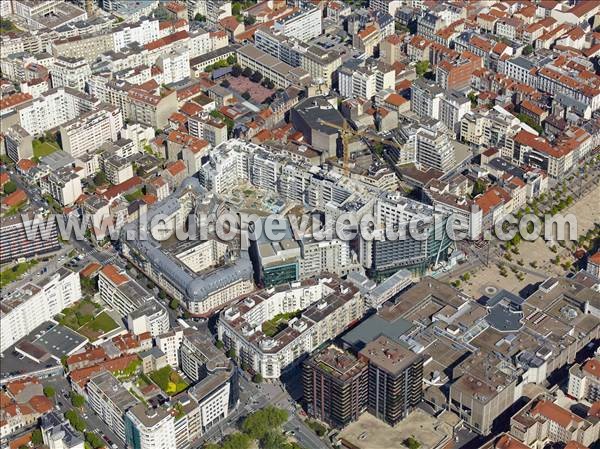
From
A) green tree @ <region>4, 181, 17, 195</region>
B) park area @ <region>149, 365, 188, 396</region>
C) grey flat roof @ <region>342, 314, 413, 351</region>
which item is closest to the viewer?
grey flat roof @ <region>342, 314, 413, 351</region>

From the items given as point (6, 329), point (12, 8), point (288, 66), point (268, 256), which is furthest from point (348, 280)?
point (12, 8)

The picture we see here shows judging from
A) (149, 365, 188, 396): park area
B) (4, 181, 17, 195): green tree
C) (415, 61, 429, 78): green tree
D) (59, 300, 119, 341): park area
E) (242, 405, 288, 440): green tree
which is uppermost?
(415, 61, 429, 78): green tree

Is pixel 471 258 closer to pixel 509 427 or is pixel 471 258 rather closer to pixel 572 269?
pixel 572 269

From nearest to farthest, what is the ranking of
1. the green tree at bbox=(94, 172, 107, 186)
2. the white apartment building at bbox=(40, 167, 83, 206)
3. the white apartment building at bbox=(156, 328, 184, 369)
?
the white apartment building at bbox=(156, 328, 184, 369), the white apartment building at bbox=(40, 167, 83, 206), the green tree at bbox=(94, 172, 107, 186)

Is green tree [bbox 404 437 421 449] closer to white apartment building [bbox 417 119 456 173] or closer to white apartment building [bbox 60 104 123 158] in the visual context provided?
white apartment building [bbox 417 119 456 173]

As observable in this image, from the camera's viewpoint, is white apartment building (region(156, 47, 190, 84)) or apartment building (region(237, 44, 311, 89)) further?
white apartment building (region(156, 47, 190, 84))

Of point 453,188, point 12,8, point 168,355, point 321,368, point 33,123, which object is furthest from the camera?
point 12,8

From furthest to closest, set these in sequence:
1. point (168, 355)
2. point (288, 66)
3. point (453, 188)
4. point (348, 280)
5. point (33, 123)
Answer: point (288, 66)
point (33, 123)
point (453, 188)
point (348, 280)
point (168, 355)

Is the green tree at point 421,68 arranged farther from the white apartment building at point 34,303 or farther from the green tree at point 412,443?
the green tree at point 412,443

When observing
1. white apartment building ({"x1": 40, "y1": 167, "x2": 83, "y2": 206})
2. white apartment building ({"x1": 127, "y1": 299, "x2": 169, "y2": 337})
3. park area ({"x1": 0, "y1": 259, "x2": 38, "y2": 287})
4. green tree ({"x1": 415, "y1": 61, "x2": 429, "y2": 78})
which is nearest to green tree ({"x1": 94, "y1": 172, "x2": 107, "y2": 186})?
white apartment building ({"x1": 40, "y1": 167, "x2": 83, "y2": 206})
